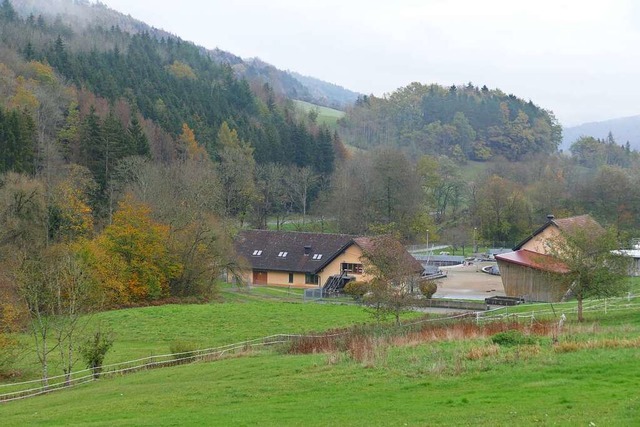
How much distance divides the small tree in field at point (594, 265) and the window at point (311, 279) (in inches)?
1571

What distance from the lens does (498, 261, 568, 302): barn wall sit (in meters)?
53.9

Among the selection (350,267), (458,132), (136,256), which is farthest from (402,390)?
(458,132)

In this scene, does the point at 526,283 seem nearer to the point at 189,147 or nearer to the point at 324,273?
the point at 324,273

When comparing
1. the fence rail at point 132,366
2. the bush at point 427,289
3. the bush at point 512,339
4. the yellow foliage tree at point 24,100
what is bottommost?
the fence rail at point 132,366

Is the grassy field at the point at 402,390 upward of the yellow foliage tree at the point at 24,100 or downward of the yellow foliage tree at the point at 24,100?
downward

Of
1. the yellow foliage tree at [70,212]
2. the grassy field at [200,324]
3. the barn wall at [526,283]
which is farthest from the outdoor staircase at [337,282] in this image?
the yellow foliage tree at [70,212]

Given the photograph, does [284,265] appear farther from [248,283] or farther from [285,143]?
[285,143]

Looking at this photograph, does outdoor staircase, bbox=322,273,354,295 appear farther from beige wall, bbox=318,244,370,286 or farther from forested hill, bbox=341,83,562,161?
forested hill, bbox=341,83,562,161

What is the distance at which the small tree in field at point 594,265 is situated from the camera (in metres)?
32.3

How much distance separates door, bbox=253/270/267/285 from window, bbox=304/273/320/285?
15.1ft

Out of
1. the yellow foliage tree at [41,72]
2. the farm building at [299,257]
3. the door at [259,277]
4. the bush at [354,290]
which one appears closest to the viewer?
the bush at [354,290]

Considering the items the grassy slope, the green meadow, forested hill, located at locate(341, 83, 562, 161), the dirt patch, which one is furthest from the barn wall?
forested hill, located at locate(341, 83, 562, 161)

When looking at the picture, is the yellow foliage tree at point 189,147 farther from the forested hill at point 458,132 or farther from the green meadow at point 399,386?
the forested hill at point 458,132

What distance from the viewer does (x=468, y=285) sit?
2694 inches
